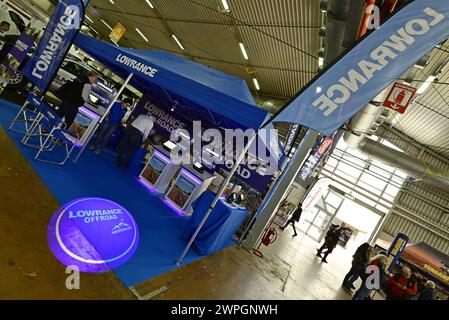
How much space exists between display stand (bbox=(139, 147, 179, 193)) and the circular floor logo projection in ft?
6.87

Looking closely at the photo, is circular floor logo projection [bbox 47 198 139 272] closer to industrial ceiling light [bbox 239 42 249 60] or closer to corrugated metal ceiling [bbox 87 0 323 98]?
corrugated metal ceiling [bbox 87 0 323 98]

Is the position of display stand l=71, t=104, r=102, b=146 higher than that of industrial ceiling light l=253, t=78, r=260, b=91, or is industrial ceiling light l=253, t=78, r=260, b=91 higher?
industrial ceiling light l=253, t=78, r=260, b=91

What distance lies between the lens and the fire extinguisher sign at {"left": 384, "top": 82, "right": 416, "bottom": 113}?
6707 millimetres

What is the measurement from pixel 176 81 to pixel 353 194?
56.7 feet

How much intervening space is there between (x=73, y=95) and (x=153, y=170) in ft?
8.19

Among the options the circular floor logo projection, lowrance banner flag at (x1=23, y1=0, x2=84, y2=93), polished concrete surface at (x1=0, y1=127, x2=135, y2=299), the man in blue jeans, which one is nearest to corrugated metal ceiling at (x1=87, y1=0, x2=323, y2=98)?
the man in blue jeans

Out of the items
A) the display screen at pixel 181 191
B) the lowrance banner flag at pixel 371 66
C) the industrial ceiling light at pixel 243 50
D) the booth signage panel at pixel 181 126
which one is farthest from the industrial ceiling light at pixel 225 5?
the lowrance banner flag at pixel 371 66

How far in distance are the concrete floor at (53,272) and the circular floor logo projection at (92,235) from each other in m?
0.12

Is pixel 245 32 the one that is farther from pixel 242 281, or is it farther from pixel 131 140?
pixel 242 281

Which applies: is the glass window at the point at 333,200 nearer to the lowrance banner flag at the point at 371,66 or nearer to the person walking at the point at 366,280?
the person walking at the point at 366,280

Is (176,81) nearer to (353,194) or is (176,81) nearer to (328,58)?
(328,58)

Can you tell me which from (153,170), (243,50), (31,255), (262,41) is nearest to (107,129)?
(153,170)

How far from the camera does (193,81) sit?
4078 millimetres
